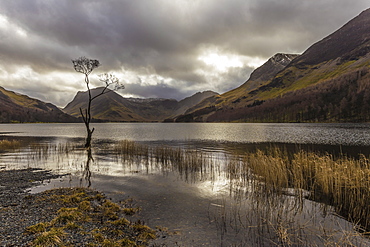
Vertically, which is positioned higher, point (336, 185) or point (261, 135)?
point (261, 135)

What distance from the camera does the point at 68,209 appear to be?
1209cm

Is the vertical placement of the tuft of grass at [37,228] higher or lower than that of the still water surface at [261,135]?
lower

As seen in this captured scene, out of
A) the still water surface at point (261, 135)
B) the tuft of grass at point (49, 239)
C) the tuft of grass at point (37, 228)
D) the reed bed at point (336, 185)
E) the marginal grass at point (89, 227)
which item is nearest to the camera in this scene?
the tuft of grass at point (49, 239)

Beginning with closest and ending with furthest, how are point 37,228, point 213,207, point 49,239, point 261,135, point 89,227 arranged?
point 49,239
point 37,228
point 89,227
point 213,207
point 261,135

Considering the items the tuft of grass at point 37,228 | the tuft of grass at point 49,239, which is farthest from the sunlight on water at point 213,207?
the tuft of grass at point 37,228

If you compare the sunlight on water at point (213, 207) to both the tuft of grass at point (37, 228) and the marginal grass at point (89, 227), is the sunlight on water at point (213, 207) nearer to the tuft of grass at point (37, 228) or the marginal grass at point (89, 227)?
the marginal grass at point (89, 227)

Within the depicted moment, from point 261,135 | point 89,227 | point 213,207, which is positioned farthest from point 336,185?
point 261,135

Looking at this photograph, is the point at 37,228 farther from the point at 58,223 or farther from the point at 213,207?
the point at 213,207

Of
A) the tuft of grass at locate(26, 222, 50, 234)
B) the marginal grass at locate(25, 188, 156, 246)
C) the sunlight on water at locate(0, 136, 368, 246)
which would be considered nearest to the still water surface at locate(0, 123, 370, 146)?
the sunlight on water at locate(0, 136, 368, 246)

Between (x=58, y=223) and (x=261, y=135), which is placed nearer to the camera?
(x=58, y=223)

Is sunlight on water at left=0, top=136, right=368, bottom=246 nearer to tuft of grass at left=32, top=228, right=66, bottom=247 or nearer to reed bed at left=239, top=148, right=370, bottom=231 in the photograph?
reed bed at left=239, top=148, right=370, bottom=231

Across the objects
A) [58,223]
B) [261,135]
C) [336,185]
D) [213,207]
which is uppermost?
[261,135]

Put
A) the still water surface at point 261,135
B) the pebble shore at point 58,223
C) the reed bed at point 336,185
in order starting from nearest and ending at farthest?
the pebble shore at point 58,223 → the reed bed at point 336,185 → the still water surface at point 261,135

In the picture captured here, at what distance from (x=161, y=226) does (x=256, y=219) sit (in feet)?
18.4
